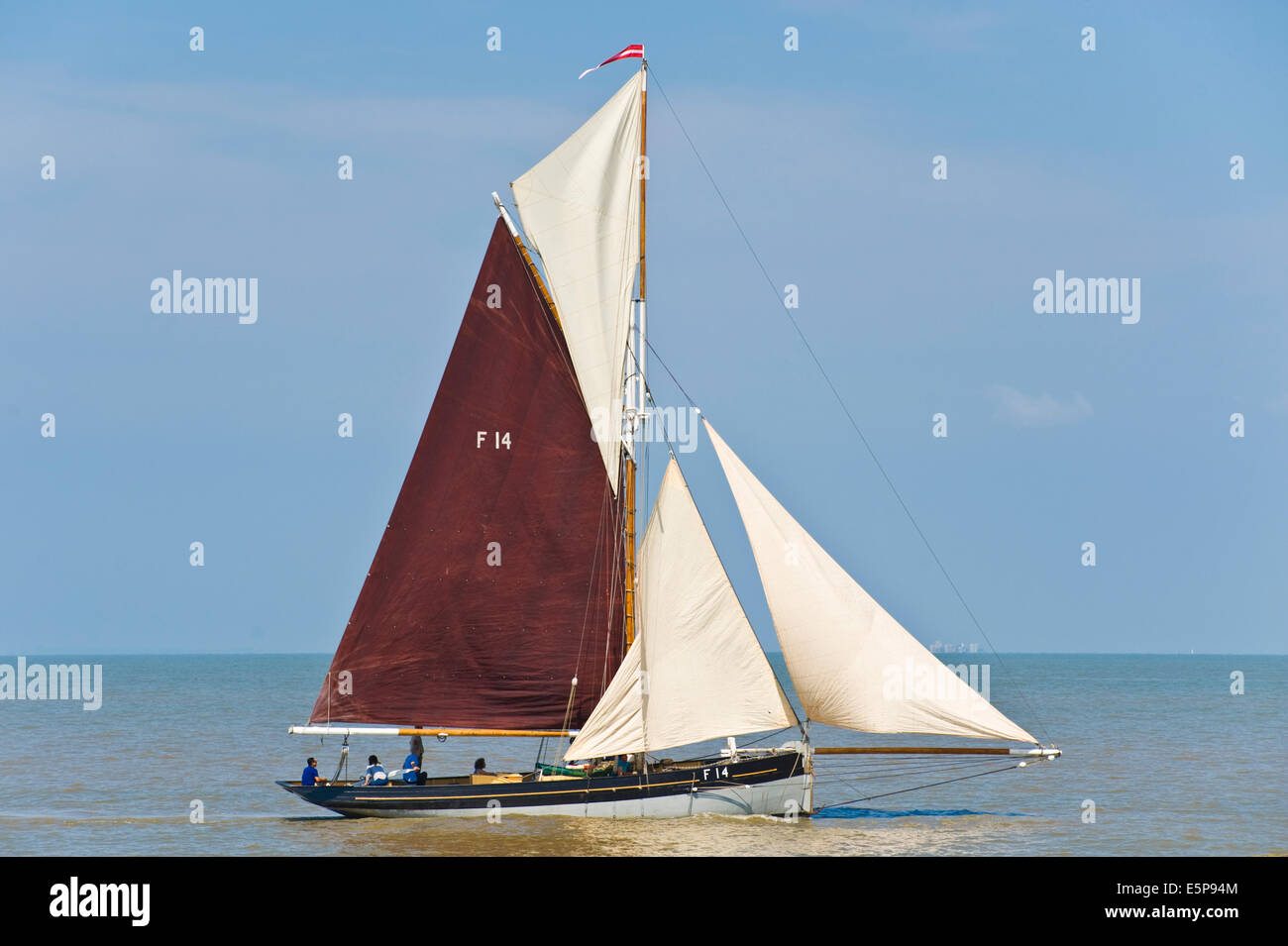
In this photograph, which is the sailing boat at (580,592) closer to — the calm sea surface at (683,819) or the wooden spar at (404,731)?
the wooden spar at (404,731)

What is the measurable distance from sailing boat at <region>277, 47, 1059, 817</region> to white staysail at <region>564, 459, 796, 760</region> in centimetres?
4

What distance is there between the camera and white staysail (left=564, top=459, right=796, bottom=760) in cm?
3219

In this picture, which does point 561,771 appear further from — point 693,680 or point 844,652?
point 844,652

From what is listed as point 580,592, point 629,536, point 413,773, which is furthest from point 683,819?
point 413,773

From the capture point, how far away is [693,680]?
32281 mm

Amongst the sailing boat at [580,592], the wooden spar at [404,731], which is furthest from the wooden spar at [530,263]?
the wooden spar at [404,731]

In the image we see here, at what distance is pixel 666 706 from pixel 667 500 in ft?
15.1

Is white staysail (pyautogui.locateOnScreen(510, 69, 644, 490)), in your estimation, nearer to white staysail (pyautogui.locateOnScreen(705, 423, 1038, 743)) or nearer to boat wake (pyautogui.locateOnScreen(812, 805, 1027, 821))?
white staysail (pyautogui.locateOnScreen(705, 423, 1038, 743))

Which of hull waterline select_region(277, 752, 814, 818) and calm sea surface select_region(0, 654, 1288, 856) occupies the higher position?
hull waterline select_region(277, 752, 814, 818)

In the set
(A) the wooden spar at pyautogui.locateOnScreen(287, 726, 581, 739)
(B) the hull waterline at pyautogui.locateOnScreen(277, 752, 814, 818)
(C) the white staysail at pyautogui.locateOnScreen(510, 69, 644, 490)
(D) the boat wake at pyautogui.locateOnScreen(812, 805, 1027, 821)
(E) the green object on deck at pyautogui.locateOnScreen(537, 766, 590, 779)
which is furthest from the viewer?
(D) the boat wake at pyautogui.locateOnScreen(812, 805, 1027, 821)

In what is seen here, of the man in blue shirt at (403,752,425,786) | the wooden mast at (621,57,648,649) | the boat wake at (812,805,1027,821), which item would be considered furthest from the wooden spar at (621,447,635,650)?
the boat wake at (812,805,1027,821)

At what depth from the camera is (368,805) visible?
34656 millimetres

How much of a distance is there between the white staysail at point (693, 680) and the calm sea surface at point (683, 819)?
2.03 meters
